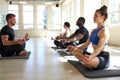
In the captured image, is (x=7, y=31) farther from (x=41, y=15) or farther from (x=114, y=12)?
(x=41, y=15)

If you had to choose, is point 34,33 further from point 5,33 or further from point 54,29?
point 5,33

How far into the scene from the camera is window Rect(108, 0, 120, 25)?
30.5ft

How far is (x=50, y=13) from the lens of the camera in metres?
22.0

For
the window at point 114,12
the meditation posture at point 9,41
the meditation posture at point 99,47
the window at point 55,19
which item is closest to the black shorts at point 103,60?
the meditation posture at point 99,47

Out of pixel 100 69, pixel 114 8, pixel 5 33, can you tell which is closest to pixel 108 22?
pixel 114 8

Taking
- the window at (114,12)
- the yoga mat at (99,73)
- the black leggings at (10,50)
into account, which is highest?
the window at (114,12)

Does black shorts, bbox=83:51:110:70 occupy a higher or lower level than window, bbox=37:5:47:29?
lower

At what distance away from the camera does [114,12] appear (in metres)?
9.59

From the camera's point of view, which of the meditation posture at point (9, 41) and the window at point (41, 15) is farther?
the window at point (41, 15)

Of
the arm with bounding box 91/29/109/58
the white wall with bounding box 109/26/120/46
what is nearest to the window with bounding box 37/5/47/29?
the white wall with bounding box 109/26/120/46

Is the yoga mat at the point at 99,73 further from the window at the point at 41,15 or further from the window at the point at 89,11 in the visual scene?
the window at the point at 41,15

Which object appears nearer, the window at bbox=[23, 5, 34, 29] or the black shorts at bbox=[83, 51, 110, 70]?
the black shorts at bbox=[83, 51, 110, 70]

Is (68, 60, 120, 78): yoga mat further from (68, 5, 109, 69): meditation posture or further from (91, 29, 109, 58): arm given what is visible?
(91, 29, 109, 58): arm

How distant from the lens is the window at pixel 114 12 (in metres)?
9.30
